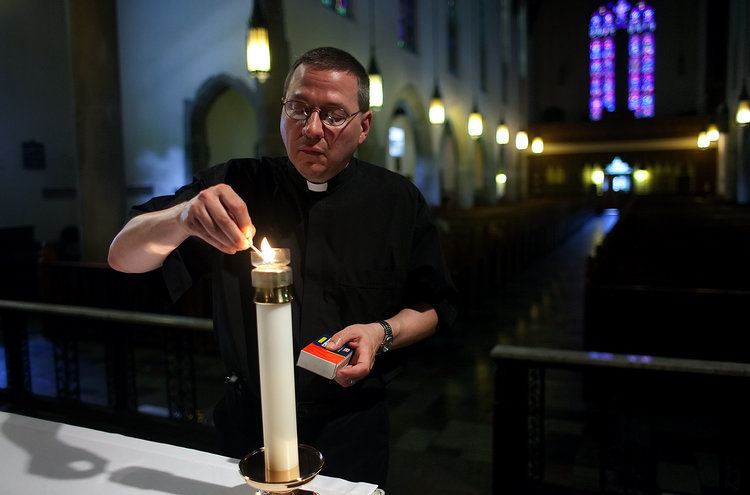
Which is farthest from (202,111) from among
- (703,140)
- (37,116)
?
(703,140)

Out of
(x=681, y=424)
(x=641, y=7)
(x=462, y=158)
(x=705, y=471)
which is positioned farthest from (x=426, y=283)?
(x=641, y=7)

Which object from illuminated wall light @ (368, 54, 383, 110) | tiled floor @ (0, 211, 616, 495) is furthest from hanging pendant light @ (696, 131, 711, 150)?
illuminated wall light @ (368, 54, 383, 110)

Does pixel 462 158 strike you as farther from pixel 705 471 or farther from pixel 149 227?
pixel 149 227

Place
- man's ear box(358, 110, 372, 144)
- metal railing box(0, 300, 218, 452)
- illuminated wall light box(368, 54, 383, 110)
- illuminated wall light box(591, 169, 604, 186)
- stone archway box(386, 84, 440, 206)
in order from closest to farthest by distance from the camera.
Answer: man's ear box(358, 110, 372, 144)
metal railing box(0, 300, 218, 452)
illuminated wall light box(368, 54, 383, 110)
stone archway box(386, 84, 440, 206)
illuminated wall light box(591, 169, 604, 186)

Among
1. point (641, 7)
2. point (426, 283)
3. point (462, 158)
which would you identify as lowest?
point (426, 283)

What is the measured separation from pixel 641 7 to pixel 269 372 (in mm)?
32705

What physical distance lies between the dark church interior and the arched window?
4.88m

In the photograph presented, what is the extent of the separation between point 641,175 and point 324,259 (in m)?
28.5

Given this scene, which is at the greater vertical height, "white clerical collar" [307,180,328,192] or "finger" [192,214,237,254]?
"white clerical collar" [307,180,328,192]

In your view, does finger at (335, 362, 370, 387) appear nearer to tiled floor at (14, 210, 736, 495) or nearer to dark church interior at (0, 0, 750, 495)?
dark church interior at (0, 0, 750, 495)

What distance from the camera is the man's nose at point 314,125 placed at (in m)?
1.27

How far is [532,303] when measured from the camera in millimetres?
7844

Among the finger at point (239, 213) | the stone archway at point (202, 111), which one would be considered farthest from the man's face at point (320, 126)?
the stone archway at point (202, 111)

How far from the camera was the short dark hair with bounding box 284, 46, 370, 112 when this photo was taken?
4.21 feet
